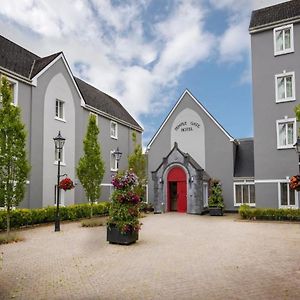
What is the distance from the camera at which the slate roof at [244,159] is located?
28081 millimetres

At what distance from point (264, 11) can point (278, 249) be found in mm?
19584

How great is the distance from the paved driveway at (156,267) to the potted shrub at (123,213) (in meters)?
0.42

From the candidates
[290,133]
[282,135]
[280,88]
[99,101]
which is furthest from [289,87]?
[99,101]

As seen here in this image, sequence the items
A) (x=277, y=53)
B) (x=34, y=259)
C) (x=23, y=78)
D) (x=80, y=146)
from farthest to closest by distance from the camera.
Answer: (x=80, y=146), (x=277, y=53), (x=23, y=78), (x=34, y=259)

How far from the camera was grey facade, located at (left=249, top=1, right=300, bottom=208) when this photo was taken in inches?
911

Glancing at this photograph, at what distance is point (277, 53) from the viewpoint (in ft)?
78.1

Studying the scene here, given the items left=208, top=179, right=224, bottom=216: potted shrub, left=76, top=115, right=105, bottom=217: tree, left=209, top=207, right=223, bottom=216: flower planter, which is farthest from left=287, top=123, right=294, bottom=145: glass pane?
left=76, top=115, right=105, bottom=217: tree

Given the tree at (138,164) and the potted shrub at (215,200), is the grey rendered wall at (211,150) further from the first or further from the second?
the tree at (138,164)

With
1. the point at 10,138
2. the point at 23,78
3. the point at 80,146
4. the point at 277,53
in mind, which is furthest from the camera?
the point at 80,146

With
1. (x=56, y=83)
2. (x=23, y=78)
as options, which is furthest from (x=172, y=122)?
(x=23, y=78)

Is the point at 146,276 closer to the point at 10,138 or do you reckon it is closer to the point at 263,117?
the point at 10,138

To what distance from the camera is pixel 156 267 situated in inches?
366

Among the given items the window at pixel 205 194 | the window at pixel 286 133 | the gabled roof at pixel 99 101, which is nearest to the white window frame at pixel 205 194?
the window at pixel 205 194

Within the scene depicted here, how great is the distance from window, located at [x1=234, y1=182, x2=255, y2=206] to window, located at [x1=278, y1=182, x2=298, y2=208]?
14.2 feet
